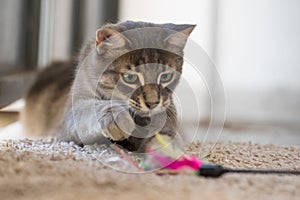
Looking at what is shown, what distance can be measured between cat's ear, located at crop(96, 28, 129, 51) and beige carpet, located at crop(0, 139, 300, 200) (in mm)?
290

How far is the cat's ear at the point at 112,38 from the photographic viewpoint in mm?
1210

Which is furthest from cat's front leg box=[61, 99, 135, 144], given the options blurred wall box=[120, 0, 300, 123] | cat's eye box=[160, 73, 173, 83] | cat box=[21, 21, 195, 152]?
blurred wall box=[120, 0, 300, 123]

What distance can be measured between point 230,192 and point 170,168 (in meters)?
0.19

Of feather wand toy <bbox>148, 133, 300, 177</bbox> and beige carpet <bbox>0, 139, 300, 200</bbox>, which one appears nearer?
beige carpet <bbox>0, 139, 300, 200</bbox>

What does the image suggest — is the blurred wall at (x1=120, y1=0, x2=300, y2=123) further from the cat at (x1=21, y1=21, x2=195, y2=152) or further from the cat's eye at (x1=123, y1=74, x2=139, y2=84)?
the cat's eye at (x1=123, y1=74, x2=139, y2=84)

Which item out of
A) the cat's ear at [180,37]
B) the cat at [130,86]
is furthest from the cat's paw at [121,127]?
the cat's ear at [180,37]

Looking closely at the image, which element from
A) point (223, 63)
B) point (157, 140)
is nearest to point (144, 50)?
point (157, 140)

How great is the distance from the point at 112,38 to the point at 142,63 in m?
0.11

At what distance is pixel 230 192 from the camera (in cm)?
84

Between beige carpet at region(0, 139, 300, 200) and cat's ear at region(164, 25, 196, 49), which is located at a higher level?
Answer: cat's ear at region(164, 25, 196, 49)

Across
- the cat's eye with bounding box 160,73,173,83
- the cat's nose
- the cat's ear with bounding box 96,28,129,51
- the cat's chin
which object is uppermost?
the cat's ear with bounding box 96,28,129,51

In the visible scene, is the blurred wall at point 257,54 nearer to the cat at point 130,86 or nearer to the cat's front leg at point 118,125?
the cat at point 130,86

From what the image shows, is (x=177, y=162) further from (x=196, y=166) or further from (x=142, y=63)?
(x=142, y=63)

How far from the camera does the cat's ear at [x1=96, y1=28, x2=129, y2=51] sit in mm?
1210
